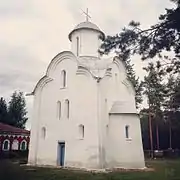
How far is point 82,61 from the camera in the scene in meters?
20.2

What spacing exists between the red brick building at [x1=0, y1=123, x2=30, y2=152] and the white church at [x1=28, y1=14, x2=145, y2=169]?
31.9 feet

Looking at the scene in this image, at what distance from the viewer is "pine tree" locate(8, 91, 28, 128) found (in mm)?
37688

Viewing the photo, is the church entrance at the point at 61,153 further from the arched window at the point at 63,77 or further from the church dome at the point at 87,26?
the church dome at the point at 87,26

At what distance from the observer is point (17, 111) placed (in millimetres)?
38281

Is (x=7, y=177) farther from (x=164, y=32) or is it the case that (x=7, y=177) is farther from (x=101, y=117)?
(x=101, y=117)

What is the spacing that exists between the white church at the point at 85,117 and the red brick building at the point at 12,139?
973cm

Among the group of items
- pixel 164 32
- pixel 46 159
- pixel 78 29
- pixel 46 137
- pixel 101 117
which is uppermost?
pixel 78 29

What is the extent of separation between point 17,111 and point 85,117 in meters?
23.2

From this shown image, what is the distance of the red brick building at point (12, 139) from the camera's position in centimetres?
2795

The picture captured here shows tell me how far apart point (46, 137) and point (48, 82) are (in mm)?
4281

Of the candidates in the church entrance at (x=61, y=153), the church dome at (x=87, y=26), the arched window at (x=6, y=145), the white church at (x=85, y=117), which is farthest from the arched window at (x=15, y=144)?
the church dome at (x=87, y=26)

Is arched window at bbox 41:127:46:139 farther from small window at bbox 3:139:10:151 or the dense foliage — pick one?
the dense foliage

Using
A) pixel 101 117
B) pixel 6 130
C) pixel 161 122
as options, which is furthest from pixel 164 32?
pixel 161 122

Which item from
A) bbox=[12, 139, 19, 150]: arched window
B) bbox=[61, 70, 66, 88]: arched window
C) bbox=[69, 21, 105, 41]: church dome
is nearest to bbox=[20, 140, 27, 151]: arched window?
bbox=[12, 139, 19, 150]: arched window
